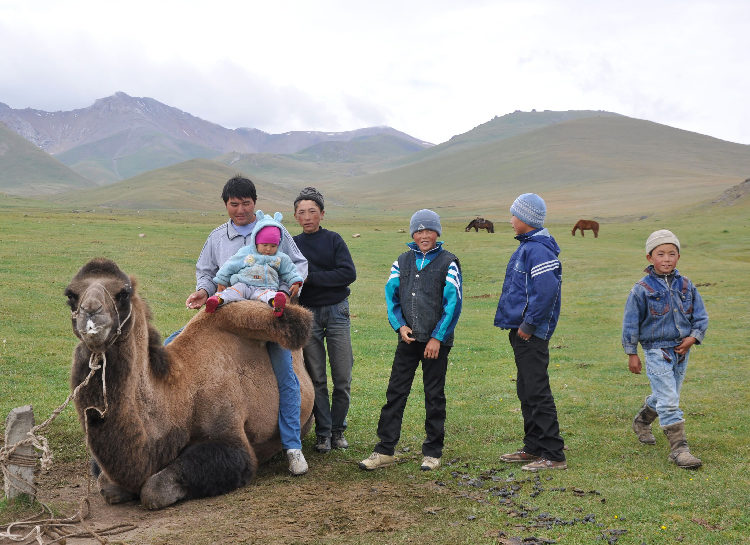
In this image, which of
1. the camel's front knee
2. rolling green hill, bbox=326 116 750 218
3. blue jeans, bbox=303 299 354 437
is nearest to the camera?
the camel's front knee

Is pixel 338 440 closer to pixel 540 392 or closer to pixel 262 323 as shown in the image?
pixel 262 323

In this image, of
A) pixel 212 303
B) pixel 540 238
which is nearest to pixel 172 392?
pixel 212 303

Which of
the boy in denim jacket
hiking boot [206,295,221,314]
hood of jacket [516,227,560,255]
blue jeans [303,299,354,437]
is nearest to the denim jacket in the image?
the boy in denim jacket

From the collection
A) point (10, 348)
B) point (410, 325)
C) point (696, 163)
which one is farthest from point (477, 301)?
point (696, 163)

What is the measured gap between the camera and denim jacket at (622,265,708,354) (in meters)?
6.71

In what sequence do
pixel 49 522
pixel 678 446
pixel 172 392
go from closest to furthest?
pixel 49 522 → pixel 172 392 → pixel 678 446

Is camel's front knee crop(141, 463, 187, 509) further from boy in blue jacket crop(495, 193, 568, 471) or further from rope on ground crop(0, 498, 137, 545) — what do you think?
boy in blue jacket crop(495, 193, 568, 471)

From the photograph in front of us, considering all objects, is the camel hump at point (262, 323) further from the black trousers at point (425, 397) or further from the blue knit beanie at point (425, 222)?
the blue knit beanie at point (425, 222)

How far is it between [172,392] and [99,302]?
1.30 m

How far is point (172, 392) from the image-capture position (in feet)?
19.2

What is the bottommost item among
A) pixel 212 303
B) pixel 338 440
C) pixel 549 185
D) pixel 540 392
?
pixel 338 440

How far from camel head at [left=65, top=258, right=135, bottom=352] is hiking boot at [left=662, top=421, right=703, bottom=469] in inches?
201

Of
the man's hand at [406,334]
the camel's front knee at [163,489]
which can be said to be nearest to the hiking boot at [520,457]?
the man's hand at [406,334]

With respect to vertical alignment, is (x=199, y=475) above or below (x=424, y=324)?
below
